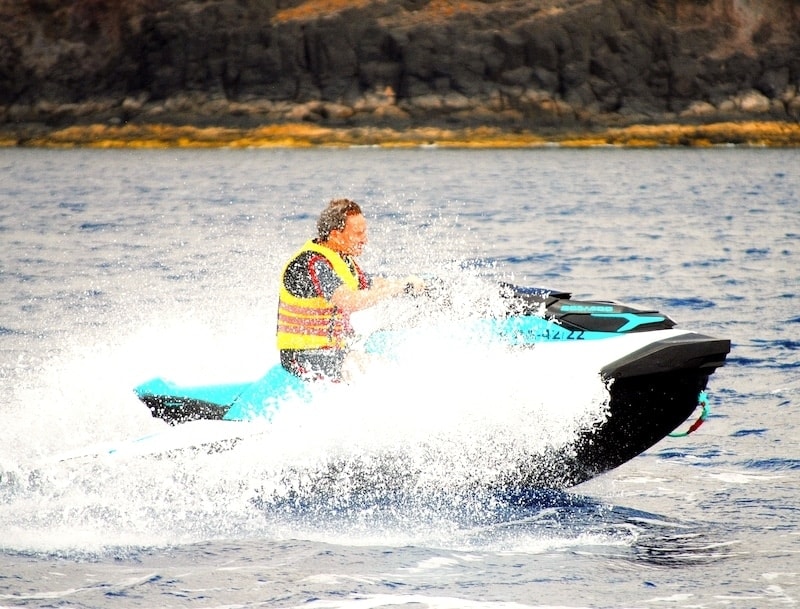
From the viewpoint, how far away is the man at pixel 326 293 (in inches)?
278

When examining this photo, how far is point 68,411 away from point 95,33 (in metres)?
75.8

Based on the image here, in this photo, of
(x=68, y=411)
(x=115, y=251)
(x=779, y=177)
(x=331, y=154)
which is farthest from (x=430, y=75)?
(x=68, y=411)

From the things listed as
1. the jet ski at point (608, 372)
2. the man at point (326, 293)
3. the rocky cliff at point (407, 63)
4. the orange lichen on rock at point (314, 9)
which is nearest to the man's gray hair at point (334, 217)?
the man at point (326, 293)

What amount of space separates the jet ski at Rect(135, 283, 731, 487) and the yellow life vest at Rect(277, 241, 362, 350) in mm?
202

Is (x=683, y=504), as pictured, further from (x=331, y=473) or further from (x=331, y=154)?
(x=331, y=154)

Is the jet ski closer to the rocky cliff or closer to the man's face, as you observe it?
the man's face

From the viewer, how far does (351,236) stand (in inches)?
281

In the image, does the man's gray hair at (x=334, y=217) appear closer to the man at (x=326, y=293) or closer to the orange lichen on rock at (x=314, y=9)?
the man at (x=326, y=293)

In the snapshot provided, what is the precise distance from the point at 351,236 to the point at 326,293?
0.35m

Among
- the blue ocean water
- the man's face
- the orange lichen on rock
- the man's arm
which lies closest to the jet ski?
the blue ocean water

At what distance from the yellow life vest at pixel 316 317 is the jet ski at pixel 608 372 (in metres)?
0.20

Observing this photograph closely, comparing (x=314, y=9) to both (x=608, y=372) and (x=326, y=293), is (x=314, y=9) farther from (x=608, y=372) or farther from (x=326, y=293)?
(x=608, y=372)

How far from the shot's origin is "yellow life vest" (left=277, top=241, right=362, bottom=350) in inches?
280

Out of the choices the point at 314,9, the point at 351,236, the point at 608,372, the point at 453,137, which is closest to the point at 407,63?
the point at 453,137
